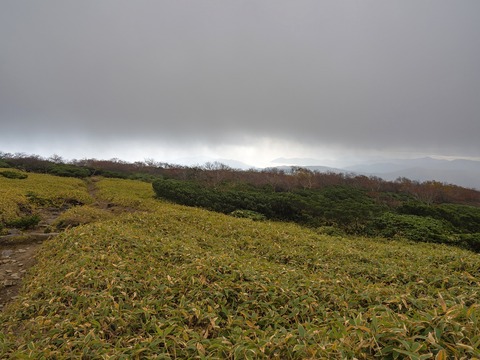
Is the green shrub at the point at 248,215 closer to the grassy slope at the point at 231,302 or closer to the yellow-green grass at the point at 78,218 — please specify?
the grassy slope at the point at 231,302

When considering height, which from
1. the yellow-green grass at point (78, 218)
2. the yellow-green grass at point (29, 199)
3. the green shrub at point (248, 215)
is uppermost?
the yellow-green grass at point (29, 199)

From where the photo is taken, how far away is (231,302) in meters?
3.81

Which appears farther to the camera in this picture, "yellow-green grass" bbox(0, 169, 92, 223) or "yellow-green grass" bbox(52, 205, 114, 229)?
"yellow-green grass" bbox(0, 169, 92, 223)

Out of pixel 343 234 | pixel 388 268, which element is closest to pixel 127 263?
pixel 388 268

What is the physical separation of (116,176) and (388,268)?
2378 cm

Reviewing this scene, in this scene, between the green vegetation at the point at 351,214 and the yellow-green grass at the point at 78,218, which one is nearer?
the yellow-green grass at the point at 78,218

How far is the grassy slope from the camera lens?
2312mm

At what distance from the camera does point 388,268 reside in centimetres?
561

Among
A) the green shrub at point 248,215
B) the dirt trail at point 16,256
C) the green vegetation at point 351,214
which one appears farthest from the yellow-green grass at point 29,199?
the green shrub at point 248,215

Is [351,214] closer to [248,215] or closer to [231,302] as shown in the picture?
[248,215]

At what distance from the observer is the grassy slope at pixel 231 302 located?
7.59 feet

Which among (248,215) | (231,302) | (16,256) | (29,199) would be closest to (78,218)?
(16,256)

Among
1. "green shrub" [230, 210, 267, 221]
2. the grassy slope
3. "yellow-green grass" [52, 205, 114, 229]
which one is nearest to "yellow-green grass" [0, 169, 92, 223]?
"yellow-green grass" [52, 205, 114, 229]

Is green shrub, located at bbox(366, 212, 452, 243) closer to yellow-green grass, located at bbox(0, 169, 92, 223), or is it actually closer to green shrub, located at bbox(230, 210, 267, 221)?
green shrub, located at bbox(230, 210, 267, 221)
